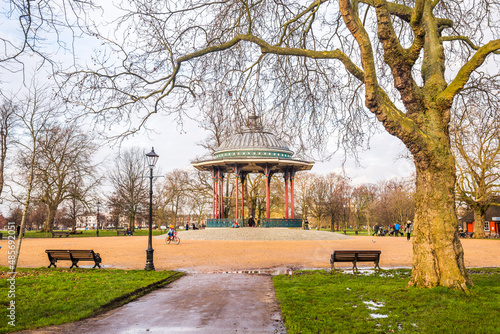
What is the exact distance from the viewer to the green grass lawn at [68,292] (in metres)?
6.25

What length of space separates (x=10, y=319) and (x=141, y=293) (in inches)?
114

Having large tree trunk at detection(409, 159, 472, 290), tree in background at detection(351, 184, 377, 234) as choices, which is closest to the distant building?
tree in background at detection(351, 184, 377, 234)

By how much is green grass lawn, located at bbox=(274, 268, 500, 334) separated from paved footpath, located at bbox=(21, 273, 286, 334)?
0.43m

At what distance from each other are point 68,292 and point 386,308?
21.6 ft

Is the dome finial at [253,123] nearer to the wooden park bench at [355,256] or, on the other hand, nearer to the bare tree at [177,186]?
the wooden park bench at [355,256]

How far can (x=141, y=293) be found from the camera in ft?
27.7

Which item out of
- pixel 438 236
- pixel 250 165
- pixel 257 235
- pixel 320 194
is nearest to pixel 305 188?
pixel 320 194

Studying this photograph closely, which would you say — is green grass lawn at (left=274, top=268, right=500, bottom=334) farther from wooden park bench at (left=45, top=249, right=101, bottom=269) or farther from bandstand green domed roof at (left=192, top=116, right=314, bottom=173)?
bandstand green domed roof at (left=192, top=116, right=314, bottom=173)

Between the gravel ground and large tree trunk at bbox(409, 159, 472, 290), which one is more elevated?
large tree trunk at bbox(409, 159, 472, 290)

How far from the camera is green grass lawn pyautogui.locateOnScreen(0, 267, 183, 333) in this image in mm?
6254

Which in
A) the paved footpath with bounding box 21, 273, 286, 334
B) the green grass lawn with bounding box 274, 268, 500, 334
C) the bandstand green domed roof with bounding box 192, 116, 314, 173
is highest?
the bandstand green domed roof with bounding box 192, 116, 314, 173

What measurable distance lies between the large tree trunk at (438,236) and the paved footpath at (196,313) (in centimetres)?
316

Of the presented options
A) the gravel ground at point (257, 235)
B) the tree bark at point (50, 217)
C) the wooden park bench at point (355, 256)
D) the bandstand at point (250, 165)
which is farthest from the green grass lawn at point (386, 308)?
the tree bark at point (50, 217)

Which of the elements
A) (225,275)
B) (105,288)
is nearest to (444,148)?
(225,275)
